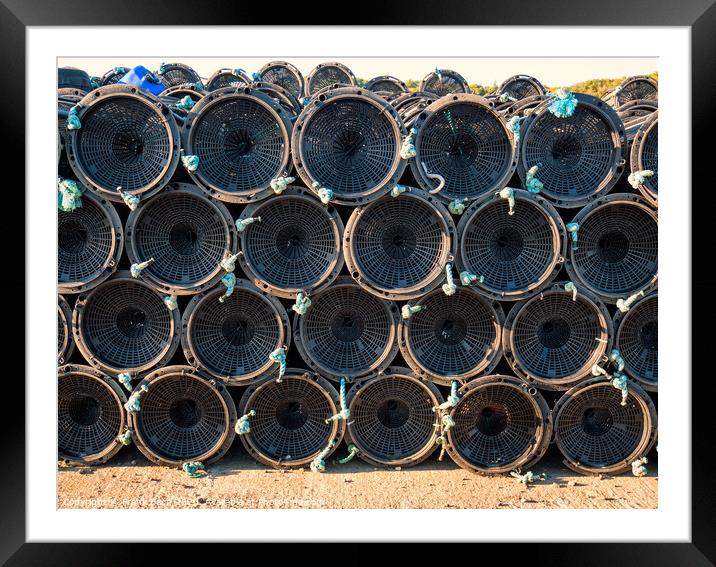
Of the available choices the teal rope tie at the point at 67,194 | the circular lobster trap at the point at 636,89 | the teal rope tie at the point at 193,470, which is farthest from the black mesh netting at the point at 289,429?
the circular lobster trap at the point at 636,89

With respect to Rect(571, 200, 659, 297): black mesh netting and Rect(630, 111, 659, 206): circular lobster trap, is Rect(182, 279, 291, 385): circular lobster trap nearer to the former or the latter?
Rect(571, 200, 659, 297): black mesh netting

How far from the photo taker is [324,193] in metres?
3.70

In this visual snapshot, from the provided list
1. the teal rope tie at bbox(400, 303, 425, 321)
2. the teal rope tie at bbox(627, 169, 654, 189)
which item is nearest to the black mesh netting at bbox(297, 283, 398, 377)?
the teal rope tie at bbox(400, 303, 425, 321)

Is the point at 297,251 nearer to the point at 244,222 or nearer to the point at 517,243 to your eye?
the point at 244,222

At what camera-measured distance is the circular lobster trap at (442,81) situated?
21.3ft

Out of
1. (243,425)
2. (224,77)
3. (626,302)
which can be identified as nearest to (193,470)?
(243,425)

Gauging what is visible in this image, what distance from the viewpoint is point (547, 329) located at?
4.05m

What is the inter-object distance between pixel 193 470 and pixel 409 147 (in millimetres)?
2738

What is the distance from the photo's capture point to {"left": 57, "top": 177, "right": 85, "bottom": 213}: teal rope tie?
371 cm

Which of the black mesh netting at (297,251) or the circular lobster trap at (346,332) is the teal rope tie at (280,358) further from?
the black mesh netting at (297,251)

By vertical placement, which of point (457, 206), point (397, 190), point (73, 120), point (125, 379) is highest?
point (73, 120)

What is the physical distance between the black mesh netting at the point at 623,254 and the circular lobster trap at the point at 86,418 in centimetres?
352
